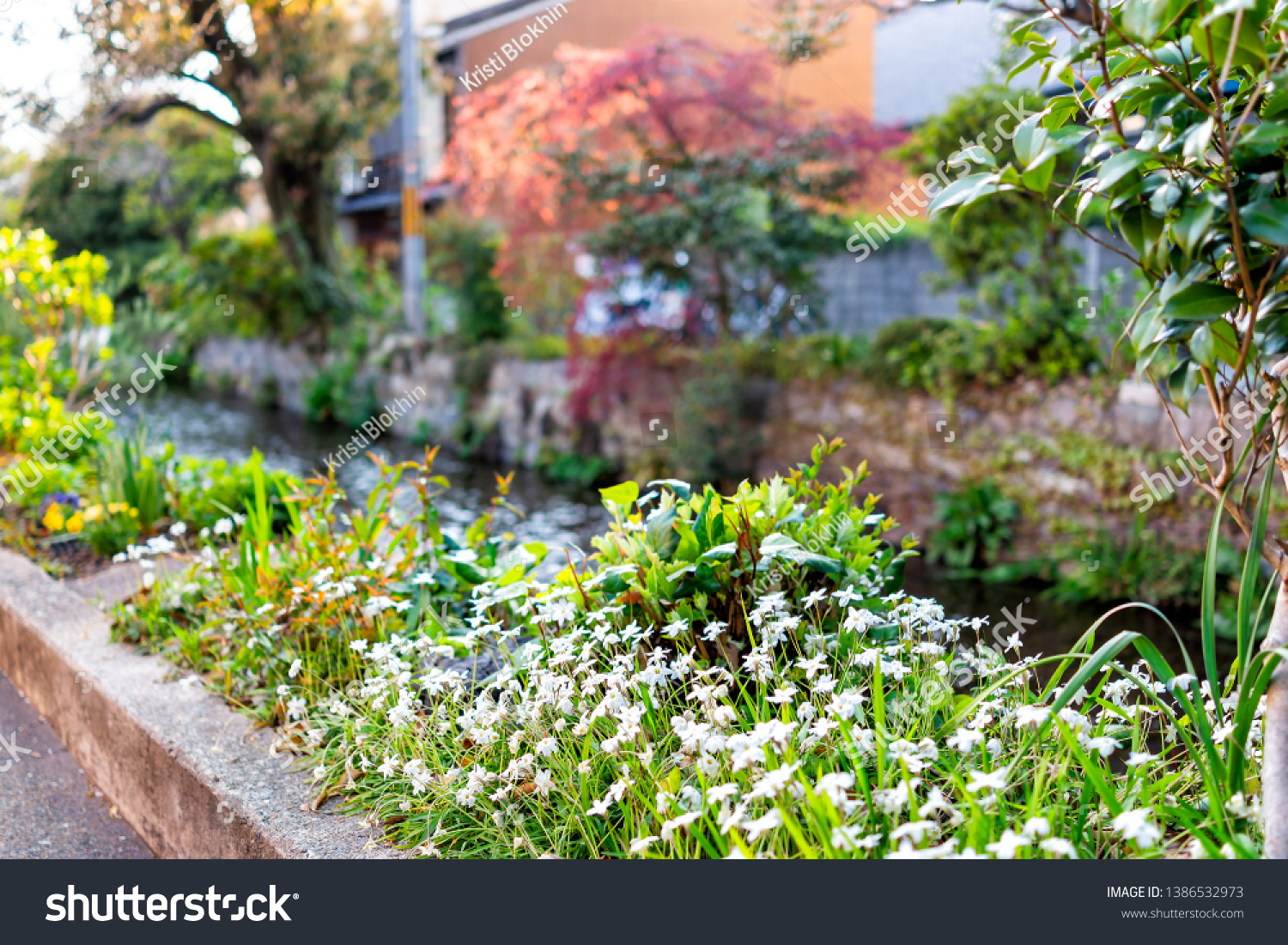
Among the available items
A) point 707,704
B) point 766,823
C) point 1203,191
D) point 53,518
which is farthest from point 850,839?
point 53,518

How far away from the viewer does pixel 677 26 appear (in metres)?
10.7

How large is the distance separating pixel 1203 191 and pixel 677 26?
10.2 m

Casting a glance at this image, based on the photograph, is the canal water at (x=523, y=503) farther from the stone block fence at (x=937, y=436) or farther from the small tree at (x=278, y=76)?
the small tree at (x=278, y=76)

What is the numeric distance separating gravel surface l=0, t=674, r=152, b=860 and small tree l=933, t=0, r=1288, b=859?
7.88 feet

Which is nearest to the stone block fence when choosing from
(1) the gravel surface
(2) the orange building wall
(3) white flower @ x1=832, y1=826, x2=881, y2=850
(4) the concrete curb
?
(3) white flower @ x1=832, y1=826, x2=881, y2=850

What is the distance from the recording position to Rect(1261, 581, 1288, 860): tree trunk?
1.44 metres

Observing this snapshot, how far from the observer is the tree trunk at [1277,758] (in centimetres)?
144

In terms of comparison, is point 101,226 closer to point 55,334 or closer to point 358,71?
point 358,71

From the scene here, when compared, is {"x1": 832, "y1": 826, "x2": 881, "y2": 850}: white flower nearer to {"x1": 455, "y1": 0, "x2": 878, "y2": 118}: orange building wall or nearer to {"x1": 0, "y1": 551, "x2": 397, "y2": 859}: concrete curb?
{"x1": 0, "y1": 551, "x2": 397, "y2": 859}: concrete curb

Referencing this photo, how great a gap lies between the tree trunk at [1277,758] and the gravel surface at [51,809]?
2331 mm

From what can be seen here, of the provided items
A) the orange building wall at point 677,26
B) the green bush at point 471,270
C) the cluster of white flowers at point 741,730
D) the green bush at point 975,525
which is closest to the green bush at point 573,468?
the green bush at point 471,270
